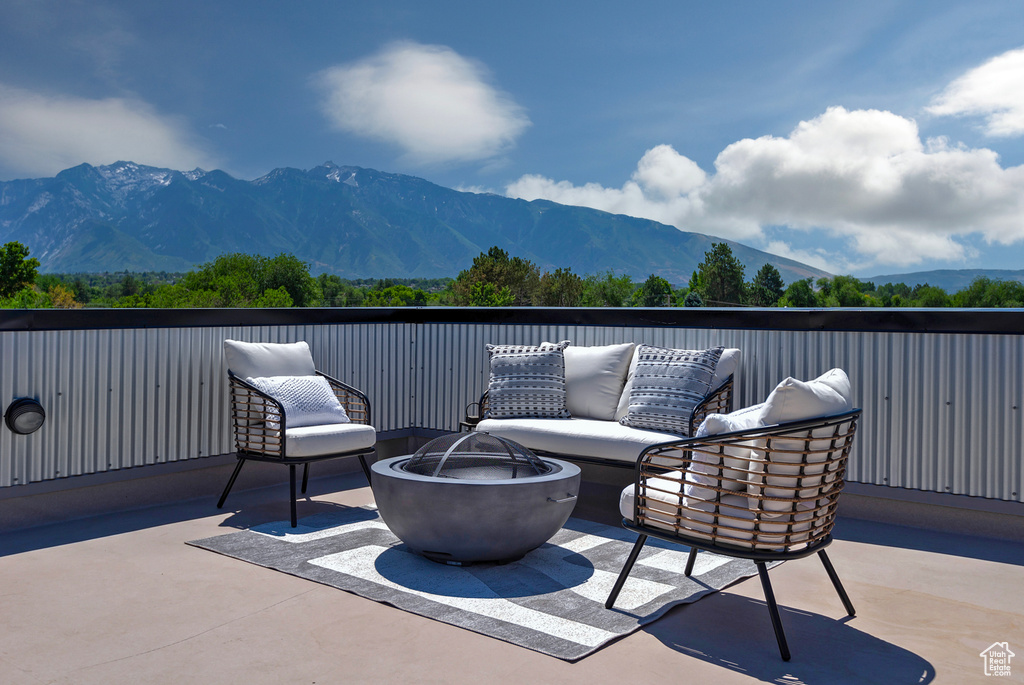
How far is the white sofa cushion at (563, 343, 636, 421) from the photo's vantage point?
5012 mm

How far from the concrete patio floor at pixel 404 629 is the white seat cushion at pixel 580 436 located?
1030 mm

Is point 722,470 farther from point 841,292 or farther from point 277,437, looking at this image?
point 841,292

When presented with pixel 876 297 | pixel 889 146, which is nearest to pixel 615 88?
pixel 889 146

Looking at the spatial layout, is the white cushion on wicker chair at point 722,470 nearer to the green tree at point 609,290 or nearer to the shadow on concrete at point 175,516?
the shadow on concrete at point 175,516

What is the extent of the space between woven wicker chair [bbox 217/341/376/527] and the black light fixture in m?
1.04

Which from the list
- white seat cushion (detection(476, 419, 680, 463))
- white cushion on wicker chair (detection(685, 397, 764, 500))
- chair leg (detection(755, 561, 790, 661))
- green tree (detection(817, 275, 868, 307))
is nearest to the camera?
chair leg (detection(755, 561, 790, 661))

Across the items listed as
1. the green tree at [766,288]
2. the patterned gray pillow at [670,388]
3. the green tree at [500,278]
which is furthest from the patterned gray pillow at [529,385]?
the green tree at [766,288]

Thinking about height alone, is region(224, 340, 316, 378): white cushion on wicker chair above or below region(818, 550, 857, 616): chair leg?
above

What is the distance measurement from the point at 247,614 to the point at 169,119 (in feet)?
553

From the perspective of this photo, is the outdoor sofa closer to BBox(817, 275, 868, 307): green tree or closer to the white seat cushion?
the white seat cushion

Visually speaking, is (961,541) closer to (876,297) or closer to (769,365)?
(769,365)

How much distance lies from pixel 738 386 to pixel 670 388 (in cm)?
65

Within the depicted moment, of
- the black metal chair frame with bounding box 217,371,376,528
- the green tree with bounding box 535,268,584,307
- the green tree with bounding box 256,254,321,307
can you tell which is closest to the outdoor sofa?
the black metal chair frame with bounding box 217,371,376,528

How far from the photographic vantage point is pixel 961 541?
4062 mm
